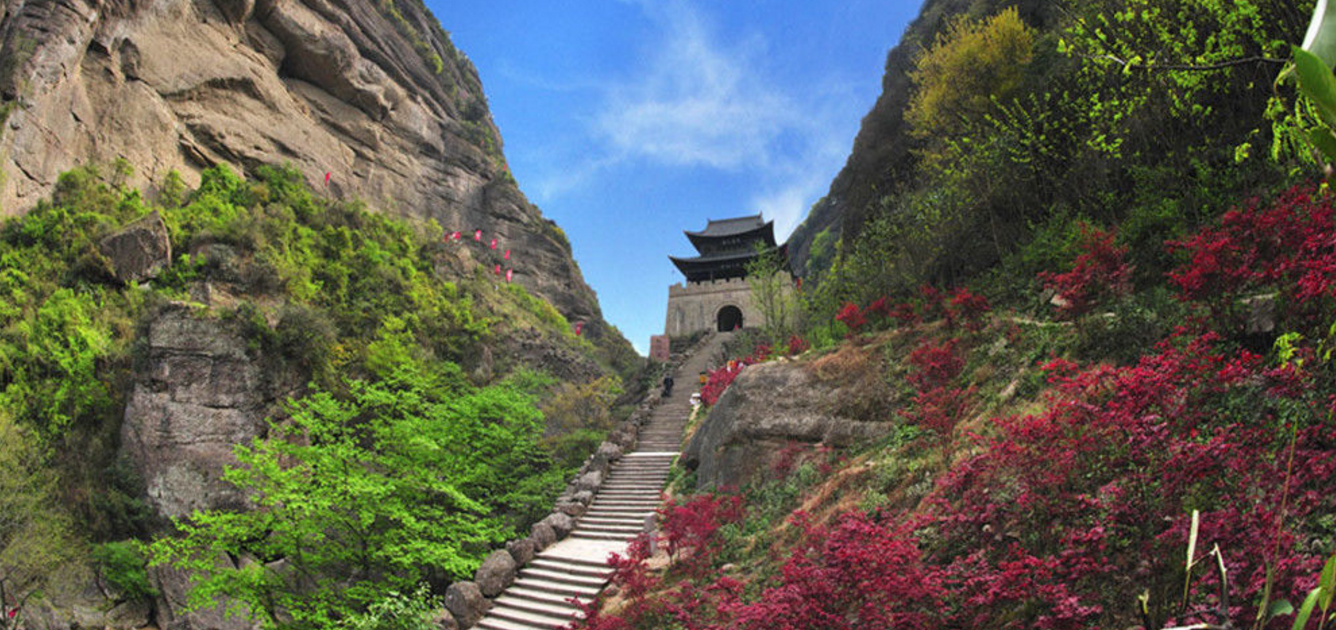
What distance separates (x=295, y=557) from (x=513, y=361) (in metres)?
14.4

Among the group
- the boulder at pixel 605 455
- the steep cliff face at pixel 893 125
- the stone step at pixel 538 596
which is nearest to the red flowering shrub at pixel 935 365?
the stone step at pixel 538 596

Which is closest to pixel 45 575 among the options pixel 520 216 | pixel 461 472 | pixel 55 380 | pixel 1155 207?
pixel 55 380

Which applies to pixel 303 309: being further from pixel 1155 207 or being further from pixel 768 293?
pixel 1155 207

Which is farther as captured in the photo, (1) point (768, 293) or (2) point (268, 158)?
(2) point (268, 158)

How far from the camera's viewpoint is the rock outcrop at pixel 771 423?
394 inches

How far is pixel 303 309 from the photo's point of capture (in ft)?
55.0

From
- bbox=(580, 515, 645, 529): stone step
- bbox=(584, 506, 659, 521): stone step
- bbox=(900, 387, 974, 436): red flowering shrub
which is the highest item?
bbox=(900, 387, 974, 436): red flowering shrub

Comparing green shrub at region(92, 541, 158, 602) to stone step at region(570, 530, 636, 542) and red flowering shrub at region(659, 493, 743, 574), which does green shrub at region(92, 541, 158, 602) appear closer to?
stone step at region(570, 530, 636, 542)

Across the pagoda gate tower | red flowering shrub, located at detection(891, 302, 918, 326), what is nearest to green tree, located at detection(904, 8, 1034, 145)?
red flowering shrub, located at detection(891, 302, 918, 326)

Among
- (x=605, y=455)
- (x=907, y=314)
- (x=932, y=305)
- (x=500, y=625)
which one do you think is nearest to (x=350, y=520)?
(x=500, y=625)

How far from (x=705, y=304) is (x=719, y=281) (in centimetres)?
163

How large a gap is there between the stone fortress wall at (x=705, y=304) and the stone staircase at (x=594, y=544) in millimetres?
16129

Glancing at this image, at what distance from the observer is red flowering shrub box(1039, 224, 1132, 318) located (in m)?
7.40

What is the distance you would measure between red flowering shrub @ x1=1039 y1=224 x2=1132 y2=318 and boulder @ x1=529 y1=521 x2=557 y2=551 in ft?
31.4
